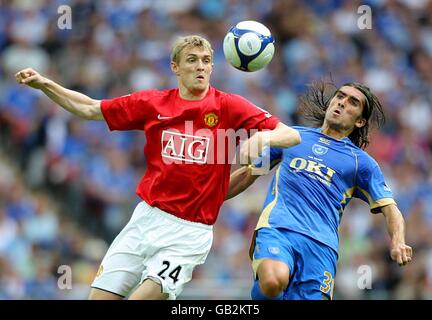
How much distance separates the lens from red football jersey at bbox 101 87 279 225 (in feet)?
25.7

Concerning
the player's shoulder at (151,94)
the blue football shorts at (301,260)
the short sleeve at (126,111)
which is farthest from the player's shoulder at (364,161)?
the short sleeve at (126,111)

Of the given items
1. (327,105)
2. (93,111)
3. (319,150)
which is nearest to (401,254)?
(319,150)

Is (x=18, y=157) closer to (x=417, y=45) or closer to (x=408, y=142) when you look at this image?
(x=408, y=142)

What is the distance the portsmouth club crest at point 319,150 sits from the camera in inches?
337

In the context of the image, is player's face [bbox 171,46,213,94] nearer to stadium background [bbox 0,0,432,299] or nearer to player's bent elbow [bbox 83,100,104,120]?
player's bent elbow [bbox 83,100,104,120]

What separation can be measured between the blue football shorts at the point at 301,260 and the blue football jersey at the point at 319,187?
6cm

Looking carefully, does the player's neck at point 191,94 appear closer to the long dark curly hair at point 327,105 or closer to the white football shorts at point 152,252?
the white football shorts at point 152,252

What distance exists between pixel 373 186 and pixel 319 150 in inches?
20.4

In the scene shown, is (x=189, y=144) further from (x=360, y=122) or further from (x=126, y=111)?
(x=360, y=122)

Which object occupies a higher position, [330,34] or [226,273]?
[330,34]

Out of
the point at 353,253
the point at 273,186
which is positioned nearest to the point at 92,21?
the point at 353,253

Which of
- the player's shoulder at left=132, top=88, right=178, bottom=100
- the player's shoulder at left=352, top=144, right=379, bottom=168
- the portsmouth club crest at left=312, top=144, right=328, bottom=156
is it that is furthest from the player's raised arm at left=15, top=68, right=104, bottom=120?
the player's shoulder at left=352, top=144, right=379, bottom=168

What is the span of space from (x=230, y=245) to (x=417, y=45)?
4.83 m

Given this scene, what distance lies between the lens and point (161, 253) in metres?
7.76
